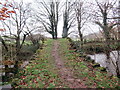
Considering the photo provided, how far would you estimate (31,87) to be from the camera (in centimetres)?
445

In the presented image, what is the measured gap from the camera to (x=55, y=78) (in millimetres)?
5094

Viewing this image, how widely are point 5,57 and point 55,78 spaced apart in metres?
4.28

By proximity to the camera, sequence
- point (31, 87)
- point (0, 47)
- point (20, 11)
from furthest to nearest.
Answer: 1. point (20, 11)
2. point (0, 47)
3. point (31, 87)

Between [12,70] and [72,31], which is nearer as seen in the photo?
[12,70]

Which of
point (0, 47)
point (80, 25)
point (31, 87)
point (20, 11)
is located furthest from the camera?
point (80, 25)

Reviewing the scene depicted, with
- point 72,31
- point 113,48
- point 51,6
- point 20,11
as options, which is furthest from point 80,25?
point 113,48

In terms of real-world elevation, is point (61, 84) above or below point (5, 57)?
below

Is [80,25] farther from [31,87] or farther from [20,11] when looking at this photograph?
[31,87]

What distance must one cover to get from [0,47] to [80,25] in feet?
51.9

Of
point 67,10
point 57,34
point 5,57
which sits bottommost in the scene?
point 5,57

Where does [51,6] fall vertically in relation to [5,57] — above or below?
above

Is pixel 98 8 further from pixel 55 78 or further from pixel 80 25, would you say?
pixel 80 25

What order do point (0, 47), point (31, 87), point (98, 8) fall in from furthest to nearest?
point (0, 47)
point (98, 8)
point (31, 87)

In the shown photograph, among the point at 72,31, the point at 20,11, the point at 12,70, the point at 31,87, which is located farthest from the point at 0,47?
the point at 72,31
